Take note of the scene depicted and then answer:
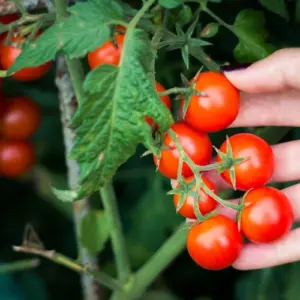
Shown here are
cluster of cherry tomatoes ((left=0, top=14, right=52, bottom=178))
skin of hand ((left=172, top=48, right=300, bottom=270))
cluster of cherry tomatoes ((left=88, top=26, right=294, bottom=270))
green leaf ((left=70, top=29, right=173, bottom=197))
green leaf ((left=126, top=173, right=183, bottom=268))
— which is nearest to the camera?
green leaf ((left=70, top=29, right=173, bottom=197))

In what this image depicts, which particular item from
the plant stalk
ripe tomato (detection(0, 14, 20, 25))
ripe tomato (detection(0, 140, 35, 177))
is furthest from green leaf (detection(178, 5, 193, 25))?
ripe tomato (detection(0, 140, 35, 177))

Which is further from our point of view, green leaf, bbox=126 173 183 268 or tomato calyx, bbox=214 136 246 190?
green leaf, bbox=126 173 183 268

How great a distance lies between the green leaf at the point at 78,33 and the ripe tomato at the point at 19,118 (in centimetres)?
30

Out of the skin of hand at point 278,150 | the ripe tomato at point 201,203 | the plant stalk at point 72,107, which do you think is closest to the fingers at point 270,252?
the skin of hand at point 278,150

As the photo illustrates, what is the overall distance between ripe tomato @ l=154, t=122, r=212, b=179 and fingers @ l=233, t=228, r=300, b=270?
16 centimetres

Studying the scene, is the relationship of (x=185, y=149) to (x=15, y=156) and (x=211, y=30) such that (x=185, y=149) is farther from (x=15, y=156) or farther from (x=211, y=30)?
(x=15, y=156)

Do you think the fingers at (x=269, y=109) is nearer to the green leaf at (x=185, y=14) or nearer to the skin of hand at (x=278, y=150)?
the skin of hand at (x=278, y=150)

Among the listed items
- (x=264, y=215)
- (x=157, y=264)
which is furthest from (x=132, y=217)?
(x=264, y=215)

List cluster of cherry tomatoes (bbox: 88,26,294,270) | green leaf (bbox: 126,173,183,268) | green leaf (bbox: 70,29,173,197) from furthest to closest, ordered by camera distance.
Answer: green leaf (bbox: 126,173,183,268) < cluster of cherry tomatoes (bbox: 88,26,294,270) < green leaf (bbox: 70,29,173,197)

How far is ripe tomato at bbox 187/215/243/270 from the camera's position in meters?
0.73

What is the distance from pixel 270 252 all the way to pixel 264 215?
0.12 metres

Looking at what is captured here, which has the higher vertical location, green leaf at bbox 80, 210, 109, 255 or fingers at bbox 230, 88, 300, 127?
fingers at bbox 230, 88, 300, 127

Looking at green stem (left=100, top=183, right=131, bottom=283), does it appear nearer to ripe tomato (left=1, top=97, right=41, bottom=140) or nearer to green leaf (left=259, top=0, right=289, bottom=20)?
Result: ripe tomato (left=1, top=97, right=41, bottom=140)

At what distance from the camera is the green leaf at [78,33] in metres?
0.60
